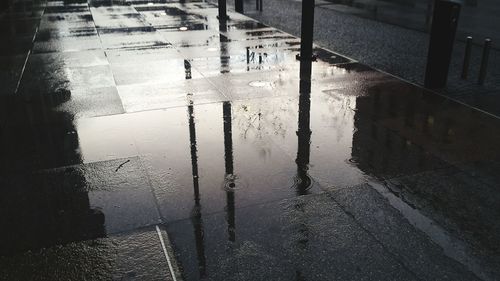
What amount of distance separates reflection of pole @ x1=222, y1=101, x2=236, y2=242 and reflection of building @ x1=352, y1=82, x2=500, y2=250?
68.0 inches

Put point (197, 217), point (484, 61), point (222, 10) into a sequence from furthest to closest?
1. point (222, 10)
2. point (484, 61)
3. point (197, 217)

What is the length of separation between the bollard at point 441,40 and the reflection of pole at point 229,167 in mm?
4155

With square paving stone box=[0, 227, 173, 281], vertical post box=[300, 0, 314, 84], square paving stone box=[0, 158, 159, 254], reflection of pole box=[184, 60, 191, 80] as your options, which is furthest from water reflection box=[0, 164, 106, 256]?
vertical post box=[300, 0, 314, 84]

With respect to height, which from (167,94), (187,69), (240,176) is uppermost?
(187,69)

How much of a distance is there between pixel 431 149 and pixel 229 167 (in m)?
2.93

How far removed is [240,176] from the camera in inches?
236

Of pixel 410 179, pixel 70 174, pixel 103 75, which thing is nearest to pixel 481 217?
pixel 410 179

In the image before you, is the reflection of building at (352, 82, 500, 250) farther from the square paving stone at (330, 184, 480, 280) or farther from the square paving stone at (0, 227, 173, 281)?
the square paving stone at (0, 227, 173, 281)

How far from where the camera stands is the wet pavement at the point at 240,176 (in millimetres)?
4480

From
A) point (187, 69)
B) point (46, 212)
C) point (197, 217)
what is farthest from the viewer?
point (187, 69)

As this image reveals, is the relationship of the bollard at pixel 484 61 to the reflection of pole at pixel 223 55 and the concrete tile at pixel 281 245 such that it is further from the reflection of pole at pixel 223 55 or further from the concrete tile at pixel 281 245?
the concrete tile at pixel 281 245

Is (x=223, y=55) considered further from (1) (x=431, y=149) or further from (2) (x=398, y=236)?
(2) (x=398, y=236)

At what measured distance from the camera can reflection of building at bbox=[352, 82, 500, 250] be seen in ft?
17.3

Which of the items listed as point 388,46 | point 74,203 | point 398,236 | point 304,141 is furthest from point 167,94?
point 388,46
